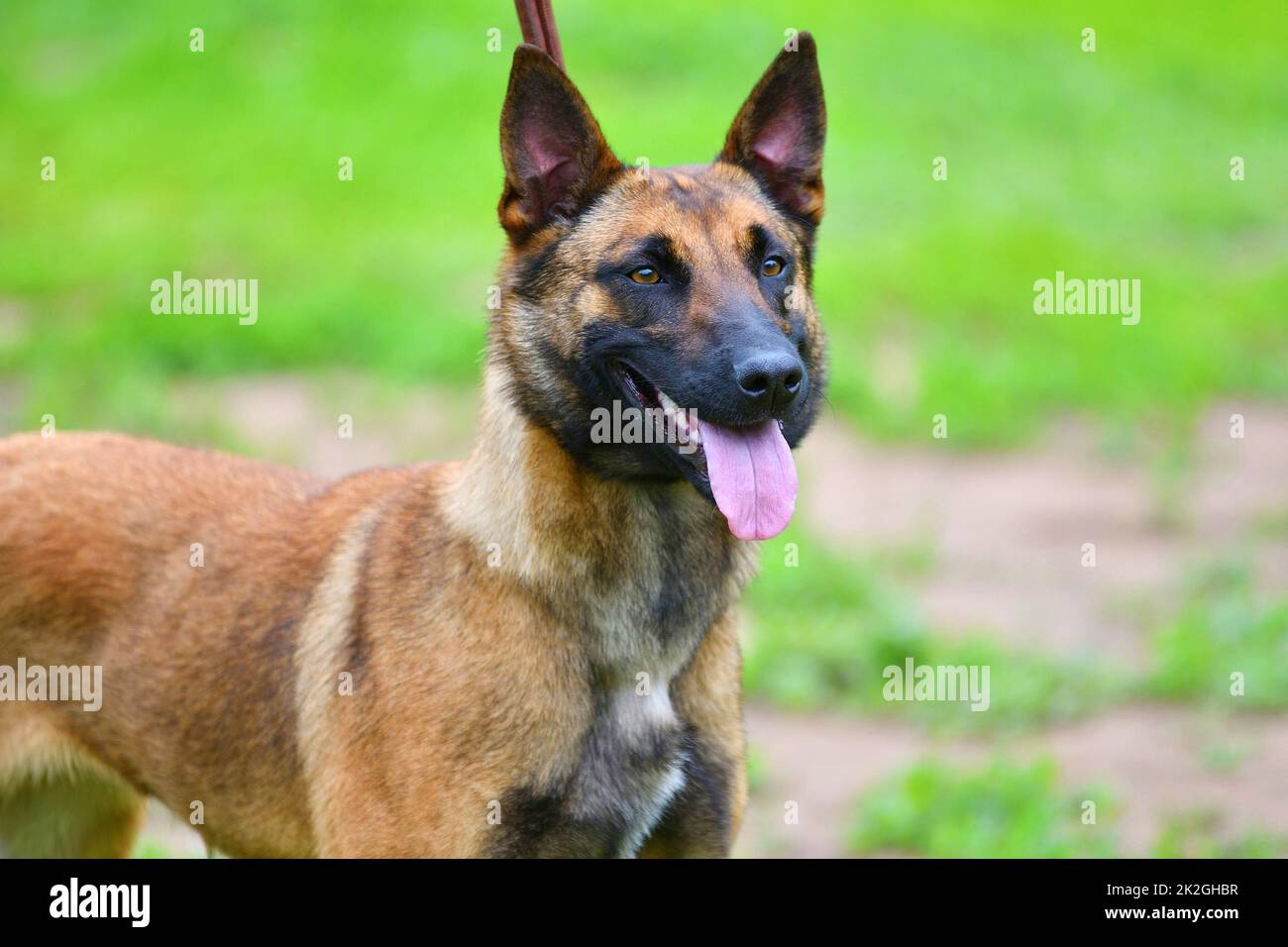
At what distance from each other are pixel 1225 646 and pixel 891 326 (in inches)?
172

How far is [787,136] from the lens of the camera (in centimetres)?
390

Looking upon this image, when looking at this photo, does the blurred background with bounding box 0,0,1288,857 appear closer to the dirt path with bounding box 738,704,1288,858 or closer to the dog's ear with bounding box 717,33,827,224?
the dirt path with bounding box 738,704,1288,858

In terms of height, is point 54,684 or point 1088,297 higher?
point 54,684

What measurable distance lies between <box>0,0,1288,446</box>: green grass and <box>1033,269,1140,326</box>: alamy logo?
119mm

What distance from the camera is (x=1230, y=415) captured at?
9.47 metres

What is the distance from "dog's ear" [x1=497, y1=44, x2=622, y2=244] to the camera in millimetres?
3518

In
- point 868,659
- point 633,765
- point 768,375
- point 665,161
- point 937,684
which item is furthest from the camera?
point 665,161

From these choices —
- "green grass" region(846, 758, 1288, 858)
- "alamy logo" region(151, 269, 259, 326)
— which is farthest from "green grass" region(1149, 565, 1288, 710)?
"alamy logo" region(151, 269, 259, 326)

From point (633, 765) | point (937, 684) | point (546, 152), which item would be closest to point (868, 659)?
point (937, 684)
